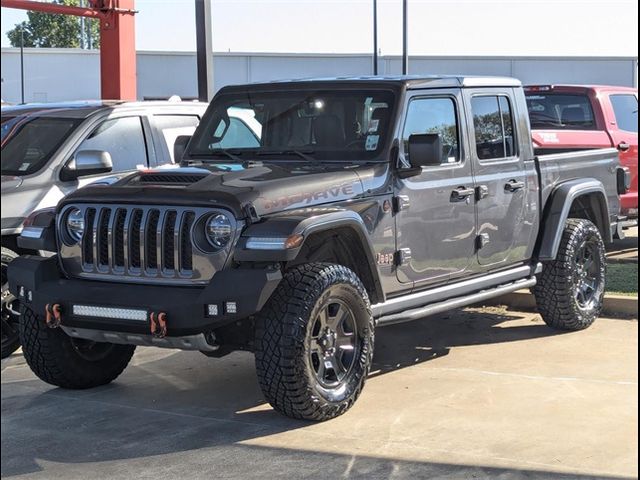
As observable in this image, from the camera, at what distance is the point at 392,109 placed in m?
6.38

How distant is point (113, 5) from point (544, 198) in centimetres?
660

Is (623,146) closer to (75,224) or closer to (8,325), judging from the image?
(8,325)

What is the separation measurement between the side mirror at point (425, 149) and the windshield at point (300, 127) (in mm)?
226

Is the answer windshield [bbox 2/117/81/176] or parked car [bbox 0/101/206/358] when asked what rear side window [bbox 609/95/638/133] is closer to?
parked car [bbox 0/101/206/358]

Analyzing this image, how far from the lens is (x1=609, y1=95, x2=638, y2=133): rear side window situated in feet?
39.7

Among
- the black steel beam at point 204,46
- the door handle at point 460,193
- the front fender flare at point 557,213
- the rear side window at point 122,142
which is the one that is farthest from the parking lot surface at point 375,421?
the black steel beam at point 204,46

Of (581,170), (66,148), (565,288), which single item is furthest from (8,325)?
(581,170)

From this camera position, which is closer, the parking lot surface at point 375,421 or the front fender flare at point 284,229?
the parking lot surface at point 375,421

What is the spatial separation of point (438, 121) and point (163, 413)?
2.67 m

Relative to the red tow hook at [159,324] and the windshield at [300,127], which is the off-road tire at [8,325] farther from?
the red tow hook at [159,324]

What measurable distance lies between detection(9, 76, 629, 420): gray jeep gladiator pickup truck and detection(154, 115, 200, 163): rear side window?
1408 mm

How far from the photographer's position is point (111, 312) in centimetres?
538

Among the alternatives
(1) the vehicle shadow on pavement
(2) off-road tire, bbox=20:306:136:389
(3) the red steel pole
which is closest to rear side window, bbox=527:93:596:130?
(1) the vehicle shadow on pavement

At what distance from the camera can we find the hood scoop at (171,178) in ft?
18.5
